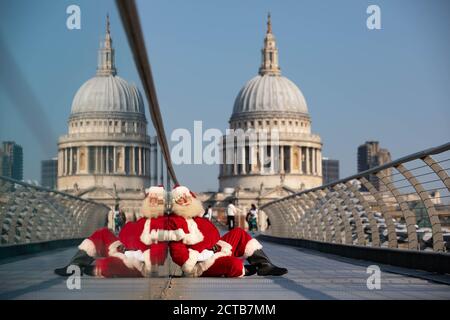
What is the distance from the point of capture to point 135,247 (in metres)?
4.36

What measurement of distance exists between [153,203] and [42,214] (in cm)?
160

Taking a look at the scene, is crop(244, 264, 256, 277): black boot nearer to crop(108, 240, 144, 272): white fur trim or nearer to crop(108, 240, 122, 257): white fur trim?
crop(108, 240, 144, 272): white fur trim

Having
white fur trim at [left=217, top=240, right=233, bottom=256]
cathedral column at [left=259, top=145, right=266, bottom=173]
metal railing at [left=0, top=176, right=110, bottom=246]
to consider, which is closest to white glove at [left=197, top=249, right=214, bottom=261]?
white fur trim at [left=217, top=240, right=233, bottom=256]

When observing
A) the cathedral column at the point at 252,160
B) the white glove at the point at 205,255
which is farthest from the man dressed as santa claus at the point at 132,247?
the cathedral column at the point at 252,160

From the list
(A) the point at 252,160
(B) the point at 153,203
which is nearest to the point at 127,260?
(B) the point at 153,203

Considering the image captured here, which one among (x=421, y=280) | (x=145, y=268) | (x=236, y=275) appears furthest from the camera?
(x=421, y=280)

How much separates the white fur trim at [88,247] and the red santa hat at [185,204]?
2550 millimetres

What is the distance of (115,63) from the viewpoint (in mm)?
2789

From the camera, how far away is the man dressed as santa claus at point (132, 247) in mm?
3835

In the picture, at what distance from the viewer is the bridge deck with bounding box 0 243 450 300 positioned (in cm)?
275

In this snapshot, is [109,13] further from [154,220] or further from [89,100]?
[154,220]

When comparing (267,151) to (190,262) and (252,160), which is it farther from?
(190,262)
